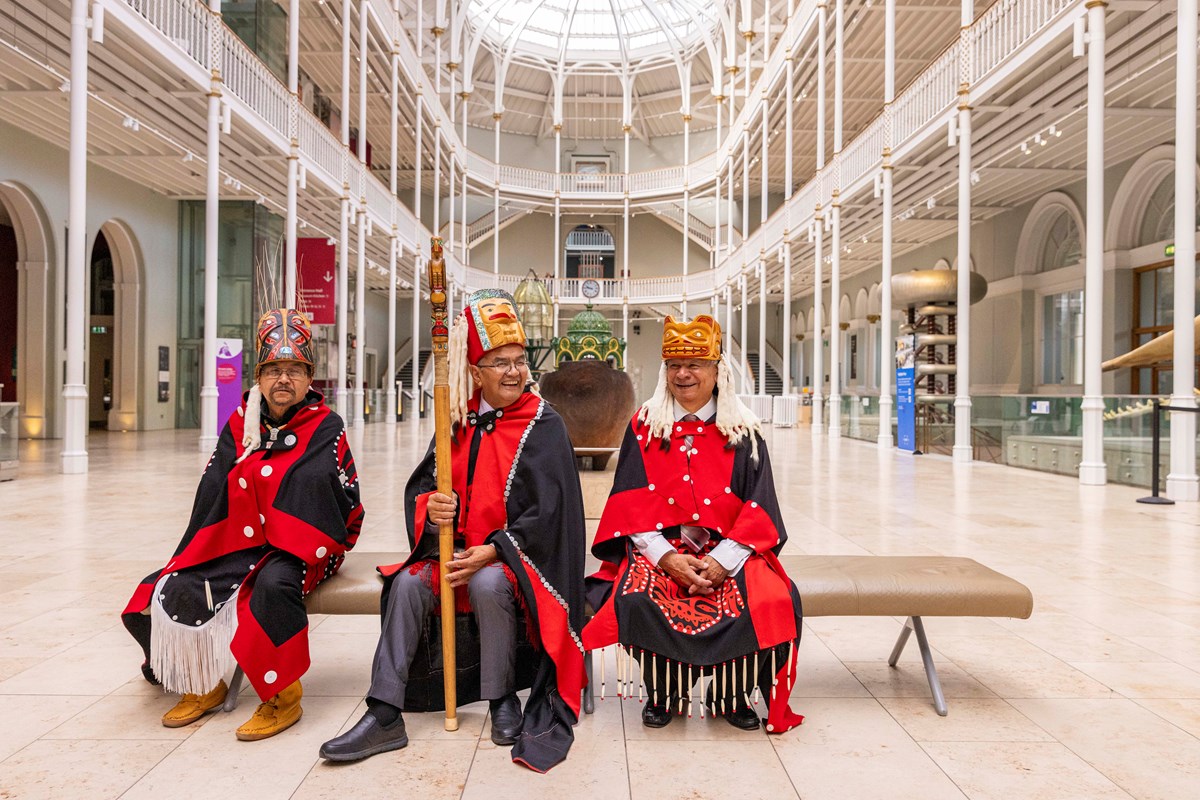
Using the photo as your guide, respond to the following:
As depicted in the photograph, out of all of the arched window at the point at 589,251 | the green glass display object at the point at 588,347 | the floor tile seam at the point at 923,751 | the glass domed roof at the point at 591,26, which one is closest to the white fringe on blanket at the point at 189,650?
the floor tile seam at the point at 923,751

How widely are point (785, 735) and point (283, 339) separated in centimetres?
220

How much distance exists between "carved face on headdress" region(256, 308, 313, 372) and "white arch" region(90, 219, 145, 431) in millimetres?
17751

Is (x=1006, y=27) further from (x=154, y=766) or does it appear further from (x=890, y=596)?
(x=154, y=766)

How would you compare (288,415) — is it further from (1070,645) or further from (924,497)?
(924,497)

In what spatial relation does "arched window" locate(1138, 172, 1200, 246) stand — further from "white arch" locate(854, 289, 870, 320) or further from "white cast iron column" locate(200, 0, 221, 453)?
"white cast iron column" locate(200, 0, 221, 453)

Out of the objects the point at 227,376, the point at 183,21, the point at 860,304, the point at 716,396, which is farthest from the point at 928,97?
the point at 860,304

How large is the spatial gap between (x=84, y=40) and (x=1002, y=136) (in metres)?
13.6

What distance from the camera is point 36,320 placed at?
51.6 ft

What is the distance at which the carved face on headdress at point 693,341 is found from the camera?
3105 millimetres

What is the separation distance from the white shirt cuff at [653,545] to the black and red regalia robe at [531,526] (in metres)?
0.21

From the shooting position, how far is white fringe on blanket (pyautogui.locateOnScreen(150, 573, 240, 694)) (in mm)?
2803

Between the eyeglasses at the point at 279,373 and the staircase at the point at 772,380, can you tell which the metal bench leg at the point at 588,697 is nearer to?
A: the eyeglasses at the point at 279,373

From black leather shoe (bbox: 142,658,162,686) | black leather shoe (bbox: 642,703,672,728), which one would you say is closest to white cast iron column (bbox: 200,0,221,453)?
black leather shoe (bbox: 142,658,162,686)

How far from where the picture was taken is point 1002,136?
1465 centimetres
